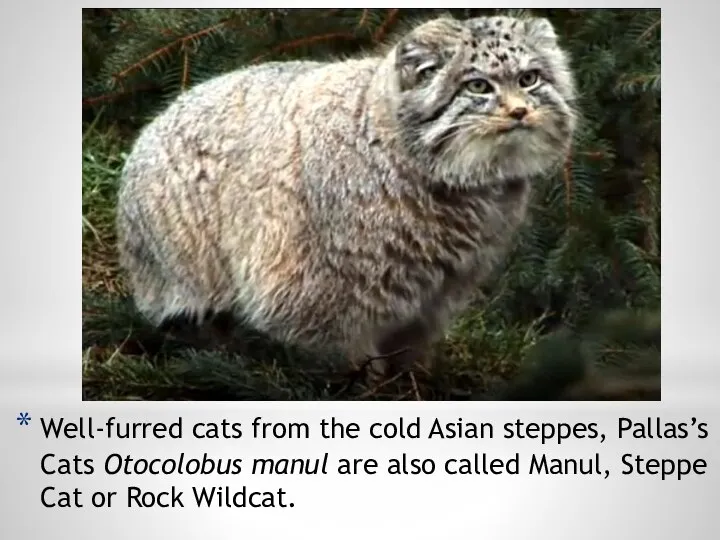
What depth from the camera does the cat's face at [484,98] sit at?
2172 mm

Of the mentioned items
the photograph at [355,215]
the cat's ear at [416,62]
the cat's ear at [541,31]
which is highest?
the cat's ear at [541,31]

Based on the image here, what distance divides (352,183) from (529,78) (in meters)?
0.37

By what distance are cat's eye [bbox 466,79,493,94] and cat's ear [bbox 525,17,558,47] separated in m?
0.14

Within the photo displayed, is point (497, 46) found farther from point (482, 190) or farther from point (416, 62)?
point (482, 190)

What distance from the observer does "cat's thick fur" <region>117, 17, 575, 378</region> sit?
2.19 meters

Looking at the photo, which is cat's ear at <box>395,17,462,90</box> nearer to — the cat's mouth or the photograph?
the photograph

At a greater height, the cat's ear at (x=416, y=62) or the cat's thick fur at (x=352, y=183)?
the cat's ear at (x=416, y=62)

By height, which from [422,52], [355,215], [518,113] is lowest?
[355,215]

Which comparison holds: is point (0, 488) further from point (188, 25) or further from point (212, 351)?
point (188, 25)

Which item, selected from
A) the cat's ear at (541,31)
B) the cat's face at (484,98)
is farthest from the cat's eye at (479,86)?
the cat's ear at (541,31)

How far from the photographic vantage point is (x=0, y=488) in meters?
2.23

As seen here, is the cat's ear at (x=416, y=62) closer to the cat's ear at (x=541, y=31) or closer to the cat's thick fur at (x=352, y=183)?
the cat's thick fur at (x=352, y=183)

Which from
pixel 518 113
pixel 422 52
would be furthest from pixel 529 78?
pixel 422 52

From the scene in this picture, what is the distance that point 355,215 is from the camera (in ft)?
7.25
